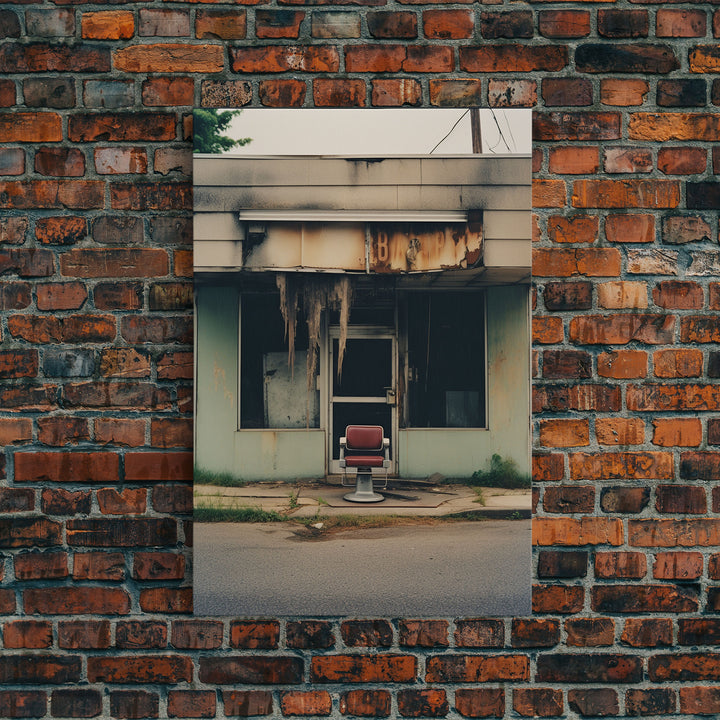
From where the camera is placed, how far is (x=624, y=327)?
1889 millimetres

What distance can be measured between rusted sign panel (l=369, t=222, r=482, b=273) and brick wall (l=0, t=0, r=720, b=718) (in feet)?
0.69

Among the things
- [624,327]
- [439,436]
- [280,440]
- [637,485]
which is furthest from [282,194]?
[637,485]

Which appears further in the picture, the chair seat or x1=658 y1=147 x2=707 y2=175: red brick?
x1=658 y1=147 x2=707 y2=175: red brick

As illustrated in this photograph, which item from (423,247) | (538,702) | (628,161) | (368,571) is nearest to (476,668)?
(538,702)

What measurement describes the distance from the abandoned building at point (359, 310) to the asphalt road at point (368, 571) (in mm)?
182

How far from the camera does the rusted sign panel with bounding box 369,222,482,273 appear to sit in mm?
1828

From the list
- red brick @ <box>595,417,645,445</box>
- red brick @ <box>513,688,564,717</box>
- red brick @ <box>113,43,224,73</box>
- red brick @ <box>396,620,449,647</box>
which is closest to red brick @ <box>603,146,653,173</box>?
red brick @ <box>595,417,645,445</box>

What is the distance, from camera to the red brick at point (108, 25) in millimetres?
1896

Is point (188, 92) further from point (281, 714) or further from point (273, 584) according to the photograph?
point (281, 714)

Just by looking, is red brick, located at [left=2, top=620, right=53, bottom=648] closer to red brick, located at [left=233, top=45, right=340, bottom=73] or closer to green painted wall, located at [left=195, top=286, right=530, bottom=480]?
green painted wall, located at [left=195, top=286, right=530, bottom=480]

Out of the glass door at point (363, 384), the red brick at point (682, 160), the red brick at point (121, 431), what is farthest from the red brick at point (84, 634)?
the red brick at point (682, 160)

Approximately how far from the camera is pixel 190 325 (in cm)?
190

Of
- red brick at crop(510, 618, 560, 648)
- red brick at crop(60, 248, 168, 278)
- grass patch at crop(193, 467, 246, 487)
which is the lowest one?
red brick at crop(510, 618, 560, 648)

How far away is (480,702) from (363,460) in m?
0.76
